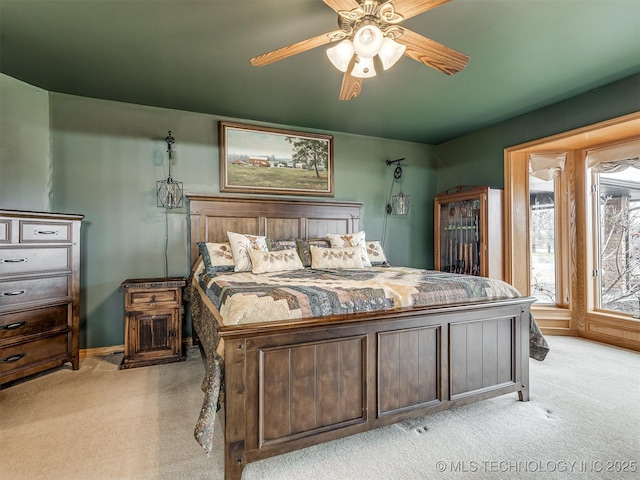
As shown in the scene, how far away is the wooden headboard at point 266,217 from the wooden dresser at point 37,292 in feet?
3.74

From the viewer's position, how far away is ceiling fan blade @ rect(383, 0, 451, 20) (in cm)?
162

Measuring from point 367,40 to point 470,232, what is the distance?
3188mm

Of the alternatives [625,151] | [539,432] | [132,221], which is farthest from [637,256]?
[132,221]

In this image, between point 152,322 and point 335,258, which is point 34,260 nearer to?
point 152,322

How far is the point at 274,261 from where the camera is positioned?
3088mm

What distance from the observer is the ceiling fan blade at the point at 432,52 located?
187cm

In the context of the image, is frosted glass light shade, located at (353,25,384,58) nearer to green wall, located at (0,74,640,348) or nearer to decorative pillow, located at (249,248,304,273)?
decorative pillow, located at (249,248,304,273)

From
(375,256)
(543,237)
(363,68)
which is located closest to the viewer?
(363,68)

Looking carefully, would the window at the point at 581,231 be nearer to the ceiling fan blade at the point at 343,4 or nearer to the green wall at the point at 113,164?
the green wall at the point at 113,164

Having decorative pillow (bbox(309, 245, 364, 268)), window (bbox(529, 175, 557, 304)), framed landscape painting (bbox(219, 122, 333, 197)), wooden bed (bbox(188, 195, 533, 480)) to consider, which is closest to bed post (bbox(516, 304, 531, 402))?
wooden bed (bbox(188, 195, 533, 480))

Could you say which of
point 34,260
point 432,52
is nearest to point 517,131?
point 432,52

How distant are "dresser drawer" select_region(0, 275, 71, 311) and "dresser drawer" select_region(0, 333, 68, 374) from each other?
1.12ft

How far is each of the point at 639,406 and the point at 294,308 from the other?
2473 mm

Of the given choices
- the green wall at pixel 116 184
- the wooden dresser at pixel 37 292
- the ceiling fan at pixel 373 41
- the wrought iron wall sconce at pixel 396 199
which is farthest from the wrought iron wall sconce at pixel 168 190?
the wrought iron wall sconce at pixel 396 199
